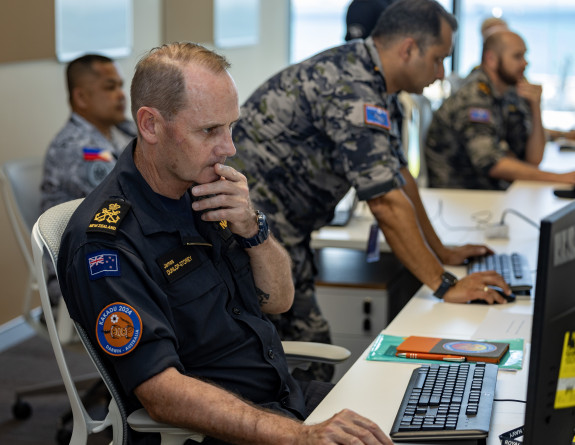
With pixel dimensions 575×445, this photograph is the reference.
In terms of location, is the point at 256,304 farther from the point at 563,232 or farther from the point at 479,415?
the point at 563,232

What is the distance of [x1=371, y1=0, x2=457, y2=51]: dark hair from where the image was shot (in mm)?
2291

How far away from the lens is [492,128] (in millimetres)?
4184

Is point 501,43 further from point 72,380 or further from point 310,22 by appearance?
point 310,22

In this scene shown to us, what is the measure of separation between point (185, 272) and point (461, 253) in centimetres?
127

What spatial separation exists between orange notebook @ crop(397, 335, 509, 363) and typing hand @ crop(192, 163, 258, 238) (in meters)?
0.43

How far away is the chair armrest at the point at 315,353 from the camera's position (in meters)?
1.83

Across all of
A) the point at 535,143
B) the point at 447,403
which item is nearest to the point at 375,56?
the point at 447,403

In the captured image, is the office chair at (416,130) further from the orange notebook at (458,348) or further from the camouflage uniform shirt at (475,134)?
the orange notebook at (458,348)

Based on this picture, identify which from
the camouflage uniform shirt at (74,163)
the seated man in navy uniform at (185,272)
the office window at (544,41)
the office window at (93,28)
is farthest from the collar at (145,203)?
the office window at (544,41)

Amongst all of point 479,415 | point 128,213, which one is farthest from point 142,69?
point 479,415

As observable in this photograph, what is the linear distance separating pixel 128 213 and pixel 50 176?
156 cm

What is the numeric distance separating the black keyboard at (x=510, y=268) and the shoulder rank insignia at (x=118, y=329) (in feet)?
3.88

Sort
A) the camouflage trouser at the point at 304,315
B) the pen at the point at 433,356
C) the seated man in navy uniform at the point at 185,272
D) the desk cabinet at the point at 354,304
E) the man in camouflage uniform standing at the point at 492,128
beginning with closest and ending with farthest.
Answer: the seated man in navy uniform at the point at 185,272 → the pen at the point at 433,356 → the camouflage trouser at the point at 304,315 → the desk cabinet at the point at 354,304 → the man in camouflage uniform standing at the point at 492,128

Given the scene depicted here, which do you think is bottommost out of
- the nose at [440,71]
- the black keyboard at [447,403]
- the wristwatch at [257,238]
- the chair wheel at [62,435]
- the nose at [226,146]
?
the chair wheel at [62,435]
